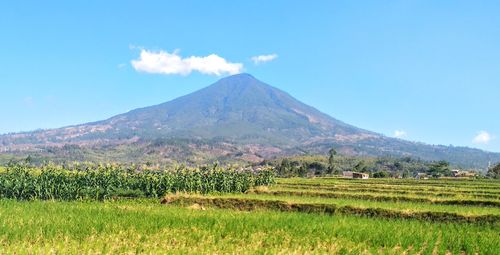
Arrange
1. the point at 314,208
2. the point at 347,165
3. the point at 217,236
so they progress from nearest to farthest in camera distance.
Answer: the point at 217,236, the point at 314,208, the point at 347,165

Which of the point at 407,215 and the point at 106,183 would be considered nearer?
the point at 407,215

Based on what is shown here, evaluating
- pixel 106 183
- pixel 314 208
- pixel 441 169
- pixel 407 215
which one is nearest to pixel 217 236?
pixel 407 215

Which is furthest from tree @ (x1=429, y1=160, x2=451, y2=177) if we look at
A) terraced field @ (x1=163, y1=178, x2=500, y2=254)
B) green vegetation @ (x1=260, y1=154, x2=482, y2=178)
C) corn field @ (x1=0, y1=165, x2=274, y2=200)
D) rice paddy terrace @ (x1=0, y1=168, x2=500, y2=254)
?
rice paddy terrace @ (x1=0, y1=168, x2=500, y2=254)

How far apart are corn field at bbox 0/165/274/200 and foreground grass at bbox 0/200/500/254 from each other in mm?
13704

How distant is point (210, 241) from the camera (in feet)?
39.5

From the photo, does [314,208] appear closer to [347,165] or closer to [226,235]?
[226,235]

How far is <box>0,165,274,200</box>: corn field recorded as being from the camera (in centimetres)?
3008

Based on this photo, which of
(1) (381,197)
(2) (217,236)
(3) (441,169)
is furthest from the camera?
(3) (441,169)

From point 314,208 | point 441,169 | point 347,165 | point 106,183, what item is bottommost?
point 347,165

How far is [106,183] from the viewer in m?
33.2

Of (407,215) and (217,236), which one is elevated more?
(217,236)

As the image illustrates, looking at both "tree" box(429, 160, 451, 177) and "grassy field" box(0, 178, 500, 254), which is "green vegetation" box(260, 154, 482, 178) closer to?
"tree" box(429, 160, 451, 177)

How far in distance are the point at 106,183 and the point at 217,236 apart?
2190cm

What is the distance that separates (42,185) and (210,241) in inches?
846
